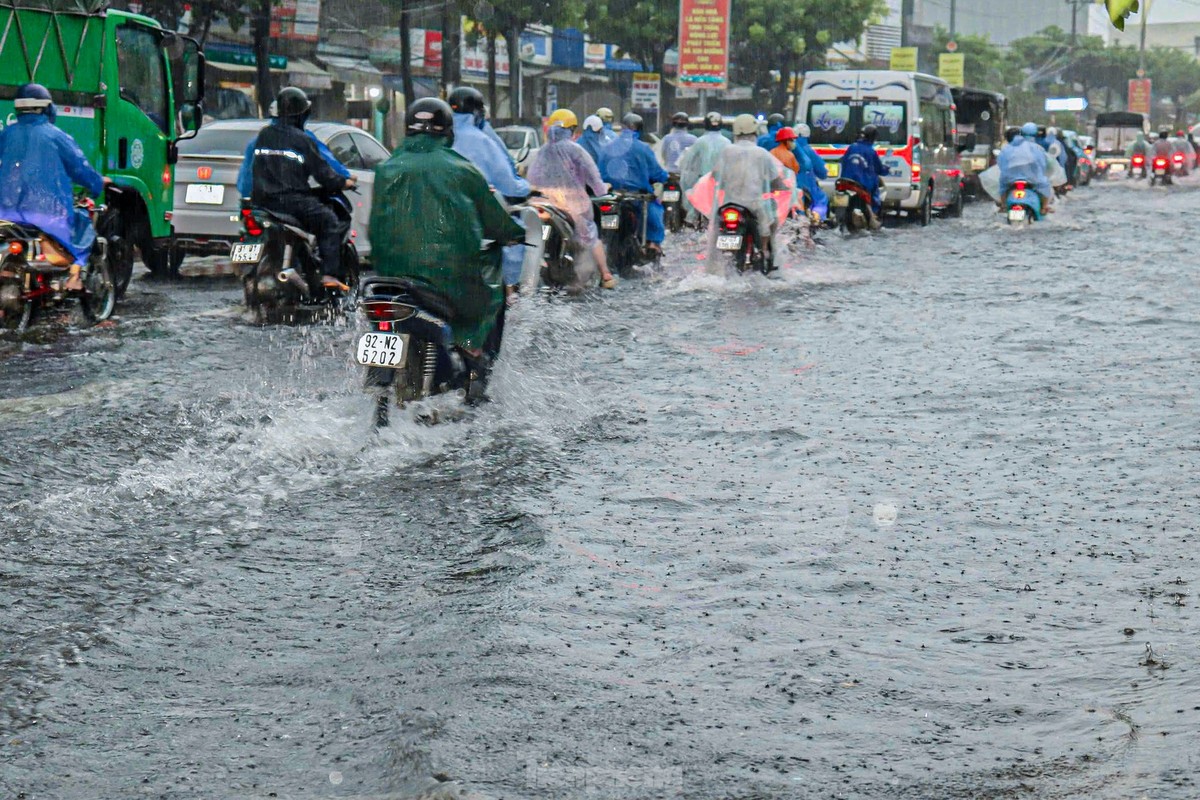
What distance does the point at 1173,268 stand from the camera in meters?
18.8

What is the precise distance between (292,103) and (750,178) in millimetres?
5757

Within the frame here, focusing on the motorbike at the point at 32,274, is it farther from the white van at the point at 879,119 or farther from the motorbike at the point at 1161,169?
the motorbike at the point at 1161,169

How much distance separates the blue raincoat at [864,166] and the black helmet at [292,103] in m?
13.0

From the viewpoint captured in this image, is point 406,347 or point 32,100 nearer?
point 406,347

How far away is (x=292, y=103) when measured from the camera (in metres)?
11.5

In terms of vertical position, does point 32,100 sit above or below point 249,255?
above

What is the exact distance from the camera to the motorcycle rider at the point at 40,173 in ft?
35.6

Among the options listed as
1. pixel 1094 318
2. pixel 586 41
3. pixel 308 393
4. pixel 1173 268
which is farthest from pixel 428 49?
pixel 308 393

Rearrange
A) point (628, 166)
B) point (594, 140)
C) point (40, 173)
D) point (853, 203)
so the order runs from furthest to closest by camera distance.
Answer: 1. point (853, 203)
2. point (594, 140)
3. point (628, 166)
4. point (40, 173)

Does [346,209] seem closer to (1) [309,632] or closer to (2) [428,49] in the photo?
(1) [309,632]

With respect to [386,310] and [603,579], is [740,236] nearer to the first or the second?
[386,310]

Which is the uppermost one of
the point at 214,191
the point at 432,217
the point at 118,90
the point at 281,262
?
the point at 118,90

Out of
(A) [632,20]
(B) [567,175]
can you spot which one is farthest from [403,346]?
(A) [632,20]

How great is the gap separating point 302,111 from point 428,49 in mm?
35441
